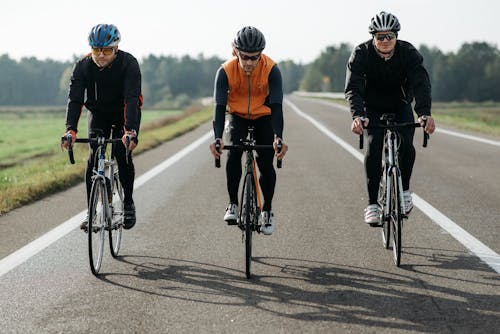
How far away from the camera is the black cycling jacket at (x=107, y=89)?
18.2 feet

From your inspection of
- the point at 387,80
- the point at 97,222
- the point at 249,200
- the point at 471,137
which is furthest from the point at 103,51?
the point at 471,137

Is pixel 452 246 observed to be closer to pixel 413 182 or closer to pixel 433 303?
pixel 433 303

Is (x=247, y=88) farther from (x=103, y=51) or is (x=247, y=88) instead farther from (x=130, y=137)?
(x=103, y=51)

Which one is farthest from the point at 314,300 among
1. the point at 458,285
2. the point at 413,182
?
the point at 413,182

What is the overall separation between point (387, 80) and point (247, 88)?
1.25m

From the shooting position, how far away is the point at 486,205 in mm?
7992

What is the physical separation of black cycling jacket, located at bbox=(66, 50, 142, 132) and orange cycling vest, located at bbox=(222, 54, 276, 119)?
77 centimetres

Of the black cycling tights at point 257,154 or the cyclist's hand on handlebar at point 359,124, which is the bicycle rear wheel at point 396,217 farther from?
the black cycling tights at point 257,154

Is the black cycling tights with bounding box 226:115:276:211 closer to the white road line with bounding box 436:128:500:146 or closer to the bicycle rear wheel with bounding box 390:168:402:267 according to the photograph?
the bicycle rear wheel with bounding box 390:168:402:267

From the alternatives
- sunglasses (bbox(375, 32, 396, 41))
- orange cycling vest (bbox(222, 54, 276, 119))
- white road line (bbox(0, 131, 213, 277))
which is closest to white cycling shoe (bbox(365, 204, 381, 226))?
orange cycling vest (bbox(222, 54, 276, 119))

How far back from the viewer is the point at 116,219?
5797 mm

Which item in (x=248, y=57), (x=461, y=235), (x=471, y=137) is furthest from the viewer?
(x=471, y=137)

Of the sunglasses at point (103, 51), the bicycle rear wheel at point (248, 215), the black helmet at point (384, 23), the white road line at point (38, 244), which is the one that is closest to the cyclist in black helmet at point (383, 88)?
the black helmet at point (384, 23)

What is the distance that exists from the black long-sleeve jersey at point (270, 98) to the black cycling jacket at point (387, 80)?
0.65 m
